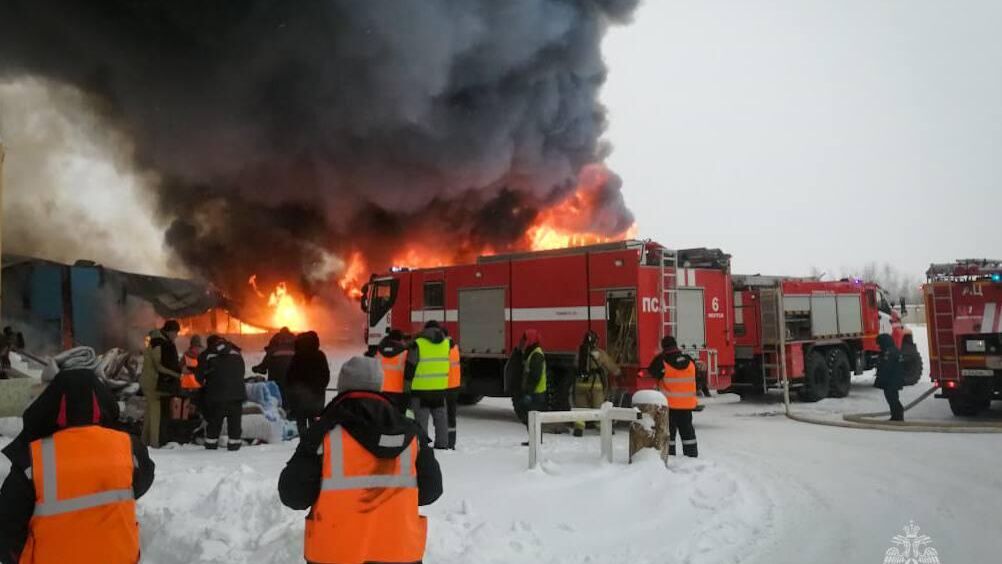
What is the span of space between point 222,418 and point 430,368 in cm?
258

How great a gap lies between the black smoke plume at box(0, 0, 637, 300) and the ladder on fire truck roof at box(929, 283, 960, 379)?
1494 cm

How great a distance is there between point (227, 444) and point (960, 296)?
10.7 m

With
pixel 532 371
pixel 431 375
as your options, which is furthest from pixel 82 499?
pixel 532 371

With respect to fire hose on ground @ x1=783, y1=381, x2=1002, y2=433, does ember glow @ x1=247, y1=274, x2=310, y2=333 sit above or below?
above

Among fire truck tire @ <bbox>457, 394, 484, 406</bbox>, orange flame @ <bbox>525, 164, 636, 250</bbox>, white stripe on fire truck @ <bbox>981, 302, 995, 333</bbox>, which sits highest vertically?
orange flame @ <bbox>525, 164, 636, 250</bbox>

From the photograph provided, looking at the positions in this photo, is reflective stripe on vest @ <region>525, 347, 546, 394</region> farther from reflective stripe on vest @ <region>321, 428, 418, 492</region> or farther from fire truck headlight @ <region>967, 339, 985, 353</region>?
reflective stripe on vest @ <region>321, 428, 418, 492</region>

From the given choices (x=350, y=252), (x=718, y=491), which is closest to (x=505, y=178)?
(x=350, y=252)

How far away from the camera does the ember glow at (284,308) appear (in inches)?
1041

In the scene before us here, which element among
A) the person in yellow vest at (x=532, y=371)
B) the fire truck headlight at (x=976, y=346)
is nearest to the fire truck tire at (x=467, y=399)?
the person in yellow vest at (x=532, y=371)

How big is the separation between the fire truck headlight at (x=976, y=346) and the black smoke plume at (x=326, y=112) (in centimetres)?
1552

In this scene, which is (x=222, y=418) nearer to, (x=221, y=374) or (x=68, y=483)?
(x=221, y=374)

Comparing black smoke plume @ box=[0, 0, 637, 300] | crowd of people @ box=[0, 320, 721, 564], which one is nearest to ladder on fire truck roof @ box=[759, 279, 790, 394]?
crowd of people @ box=[0, 320, 721, 564]

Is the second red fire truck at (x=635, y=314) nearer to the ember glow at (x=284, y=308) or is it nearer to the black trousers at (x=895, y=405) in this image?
the black trousers at (x=895, y=405)

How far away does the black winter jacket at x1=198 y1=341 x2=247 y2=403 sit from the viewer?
864 centimetres
